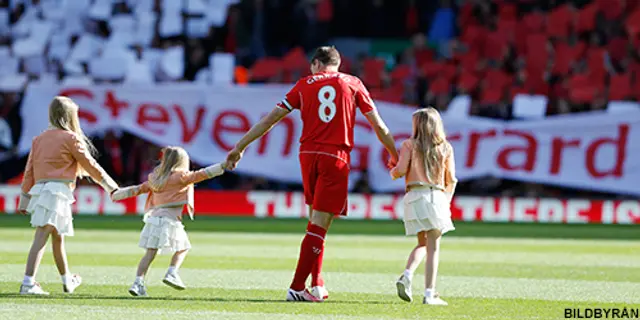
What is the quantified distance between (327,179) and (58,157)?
2.18 meters

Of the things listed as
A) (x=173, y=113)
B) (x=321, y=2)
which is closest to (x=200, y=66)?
(x=173, y=113)

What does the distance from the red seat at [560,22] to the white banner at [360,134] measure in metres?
3.31

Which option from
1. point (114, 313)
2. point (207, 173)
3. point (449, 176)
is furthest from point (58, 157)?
point (449, 176)

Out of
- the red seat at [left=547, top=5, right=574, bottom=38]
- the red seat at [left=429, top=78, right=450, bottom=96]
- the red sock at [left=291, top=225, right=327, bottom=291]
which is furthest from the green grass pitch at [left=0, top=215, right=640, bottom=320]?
the red seat at [left=547, top=5, right=574, bottom=38]

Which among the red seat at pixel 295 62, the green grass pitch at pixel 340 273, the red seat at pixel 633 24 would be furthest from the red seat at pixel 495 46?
the green grass pitch at pixel 340 273

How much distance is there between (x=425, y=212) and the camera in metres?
9.47

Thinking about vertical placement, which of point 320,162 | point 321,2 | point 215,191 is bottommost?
point 215,191

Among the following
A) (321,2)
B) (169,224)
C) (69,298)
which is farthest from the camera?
(321,2)

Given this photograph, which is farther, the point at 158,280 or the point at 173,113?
the point at 173,113

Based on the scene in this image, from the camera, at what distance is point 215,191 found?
22.0 m

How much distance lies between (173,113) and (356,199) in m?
3.72

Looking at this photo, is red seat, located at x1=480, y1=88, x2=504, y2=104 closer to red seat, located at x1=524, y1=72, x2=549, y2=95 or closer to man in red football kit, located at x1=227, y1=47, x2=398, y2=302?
red seat, located at x1=524, y1=72, x2=549, y2=95

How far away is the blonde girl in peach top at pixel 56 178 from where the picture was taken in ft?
31.9

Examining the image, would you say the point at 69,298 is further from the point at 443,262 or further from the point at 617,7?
the point at 617,7
